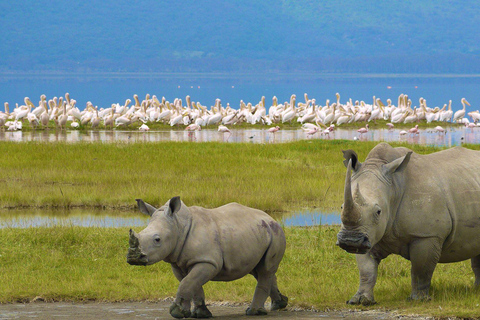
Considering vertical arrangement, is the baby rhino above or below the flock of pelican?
below

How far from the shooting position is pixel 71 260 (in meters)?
9.65

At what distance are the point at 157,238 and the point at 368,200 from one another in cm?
176

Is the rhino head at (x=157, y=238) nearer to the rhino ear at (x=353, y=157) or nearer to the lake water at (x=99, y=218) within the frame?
the rhino ear at (x=353, y=157)

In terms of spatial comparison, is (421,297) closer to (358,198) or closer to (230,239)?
(358,198)

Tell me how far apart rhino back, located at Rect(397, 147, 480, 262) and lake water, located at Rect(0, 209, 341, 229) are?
18.8 ft

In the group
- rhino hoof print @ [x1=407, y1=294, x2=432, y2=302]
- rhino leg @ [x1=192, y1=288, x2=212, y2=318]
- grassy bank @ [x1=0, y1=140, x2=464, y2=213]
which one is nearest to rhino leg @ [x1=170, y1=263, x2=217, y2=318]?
rhino leg @ [x1=192, y1=288, x2=212, y2=318]

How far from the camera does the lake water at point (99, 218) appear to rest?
13336mm

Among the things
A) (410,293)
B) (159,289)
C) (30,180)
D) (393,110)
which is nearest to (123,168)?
(30,180)

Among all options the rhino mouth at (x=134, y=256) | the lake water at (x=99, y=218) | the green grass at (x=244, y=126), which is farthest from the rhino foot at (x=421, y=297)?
the green grass at (x=244, y=126)

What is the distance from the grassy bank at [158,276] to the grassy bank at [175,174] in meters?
4.03

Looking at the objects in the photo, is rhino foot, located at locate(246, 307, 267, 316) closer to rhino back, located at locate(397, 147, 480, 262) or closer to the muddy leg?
the muddy leg

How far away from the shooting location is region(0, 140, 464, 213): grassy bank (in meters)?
15.2

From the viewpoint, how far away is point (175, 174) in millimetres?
18219

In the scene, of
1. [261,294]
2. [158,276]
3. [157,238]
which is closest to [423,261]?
[261,294]
